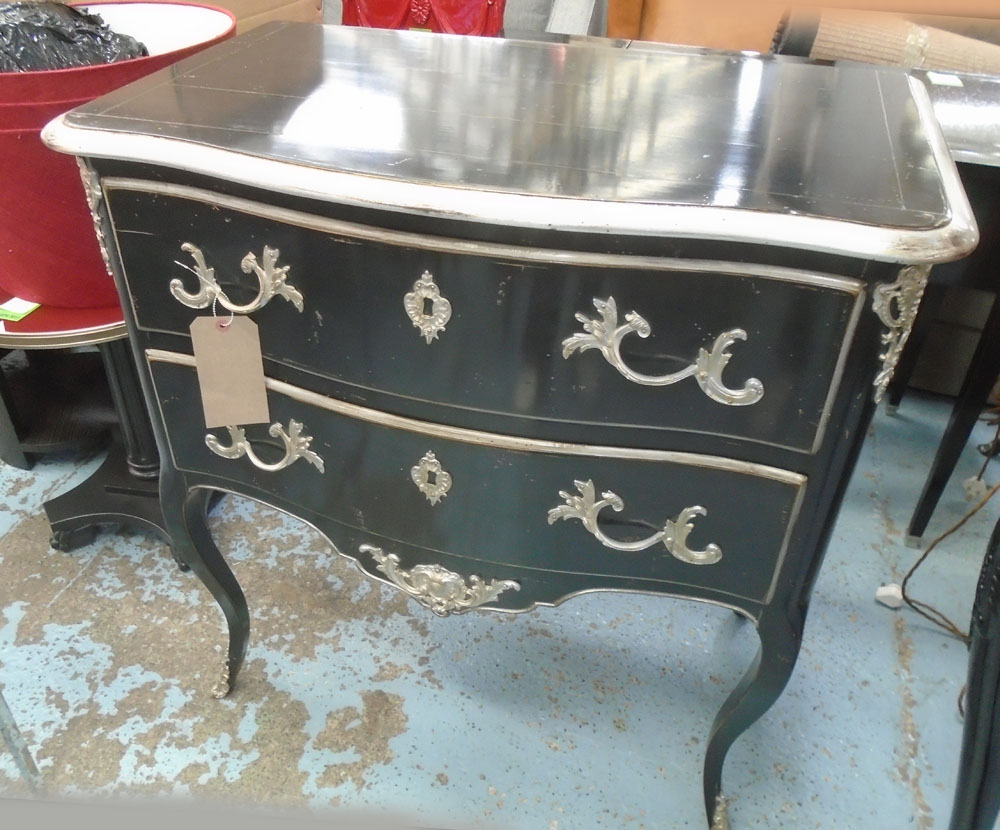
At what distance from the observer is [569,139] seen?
2.16ft

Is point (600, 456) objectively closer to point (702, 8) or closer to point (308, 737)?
point (308, 737)

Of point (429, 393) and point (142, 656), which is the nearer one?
point (429, 393)

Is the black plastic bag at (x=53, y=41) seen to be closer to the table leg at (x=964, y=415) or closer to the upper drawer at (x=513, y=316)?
the upper drawer at (x=513, y=316)

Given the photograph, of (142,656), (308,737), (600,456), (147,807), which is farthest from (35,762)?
(600,456)

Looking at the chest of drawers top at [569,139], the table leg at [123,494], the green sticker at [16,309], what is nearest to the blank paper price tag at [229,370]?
the chest of drawers top at [569,139]

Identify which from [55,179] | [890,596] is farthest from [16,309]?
[890,596]

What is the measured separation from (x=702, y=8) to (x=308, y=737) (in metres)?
1.26

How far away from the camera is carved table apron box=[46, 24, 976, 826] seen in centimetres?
56

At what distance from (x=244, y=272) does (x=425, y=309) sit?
0.17m

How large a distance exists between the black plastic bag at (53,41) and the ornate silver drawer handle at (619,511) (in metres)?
0.81

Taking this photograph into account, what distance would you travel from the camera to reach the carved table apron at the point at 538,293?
1.85ft

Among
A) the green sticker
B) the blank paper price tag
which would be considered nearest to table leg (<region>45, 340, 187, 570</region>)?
the green sticker

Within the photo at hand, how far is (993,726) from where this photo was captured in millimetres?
695

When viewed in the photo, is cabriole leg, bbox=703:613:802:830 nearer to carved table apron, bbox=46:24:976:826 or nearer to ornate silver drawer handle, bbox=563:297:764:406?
carved table apron, bbox=46:24:976:826
